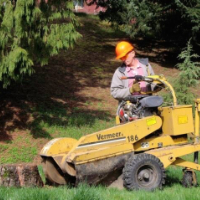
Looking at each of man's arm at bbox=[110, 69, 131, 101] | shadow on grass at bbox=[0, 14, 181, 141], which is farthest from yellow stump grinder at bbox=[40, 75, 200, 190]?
shadow on grass at bbox=[0, 14, 181, 141]

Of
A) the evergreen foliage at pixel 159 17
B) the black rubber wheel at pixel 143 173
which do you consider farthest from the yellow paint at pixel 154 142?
→ the evergreen foliage at pixel 159 17

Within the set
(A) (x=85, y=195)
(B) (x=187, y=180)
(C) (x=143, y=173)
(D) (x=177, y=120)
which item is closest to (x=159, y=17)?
(D) (x=177, y=120)

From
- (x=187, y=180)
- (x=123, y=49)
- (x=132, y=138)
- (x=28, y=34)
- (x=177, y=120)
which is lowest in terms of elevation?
(x=187, y=180)

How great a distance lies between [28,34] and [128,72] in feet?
11.6

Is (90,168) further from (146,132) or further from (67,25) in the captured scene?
(67,25)

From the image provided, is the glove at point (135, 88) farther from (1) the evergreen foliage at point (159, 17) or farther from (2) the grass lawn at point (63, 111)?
(1) the evergreen foliage at point (159, 17)

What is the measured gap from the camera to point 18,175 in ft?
22.0

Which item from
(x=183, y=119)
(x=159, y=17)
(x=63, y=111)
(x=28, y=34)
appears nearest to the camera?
(x=183, y=119)

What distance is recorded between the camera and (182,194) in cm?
588

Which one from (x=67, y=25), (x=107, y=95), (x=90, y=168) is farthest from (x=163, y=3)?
(x=90, y=168)

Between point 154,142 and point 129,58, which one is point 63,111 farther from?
point 154,142

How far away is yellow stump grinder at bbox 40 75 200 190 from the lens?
6367 mm

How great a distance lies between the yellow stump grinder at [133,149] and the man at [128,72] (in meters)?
0.14

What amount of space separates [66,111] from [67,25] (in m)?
2.93
